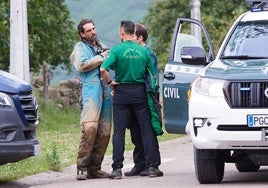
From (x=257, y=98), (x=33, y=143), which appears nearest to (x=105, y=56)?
(x=33, y=143)

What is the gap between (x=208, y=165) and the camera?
1244 cm

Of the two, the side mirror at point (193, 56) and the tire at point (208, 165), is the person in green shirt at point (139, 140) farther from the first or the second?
the tire at point (208, 165)

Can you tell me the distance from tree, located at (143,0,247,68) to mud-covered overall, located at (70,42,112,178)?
3308 cm

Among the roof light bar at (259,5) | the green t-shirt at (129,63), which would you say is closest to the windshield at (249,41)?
the roof light bar at (259,5)

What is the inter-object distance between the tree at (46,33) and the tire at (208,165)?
2159cm

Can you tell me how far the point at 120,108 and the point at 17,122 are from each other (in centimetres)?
143

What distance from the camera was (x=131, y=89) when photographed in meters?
13.8

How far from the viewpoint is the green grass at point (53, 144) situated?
1520 cm

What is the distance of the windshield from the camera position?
13117 millimetres

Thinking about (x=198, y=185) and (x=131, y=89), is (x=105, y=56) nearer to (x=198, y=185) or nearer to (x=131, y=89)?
(x=131, y=89)

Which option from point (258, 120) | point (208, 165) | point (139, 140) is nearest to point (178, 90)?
point (139, 140)

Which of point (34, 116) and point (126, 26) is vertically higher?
point (126, 26)

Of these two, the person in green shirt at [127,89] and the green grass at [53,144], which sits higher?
the person in green shirt at [127,89]

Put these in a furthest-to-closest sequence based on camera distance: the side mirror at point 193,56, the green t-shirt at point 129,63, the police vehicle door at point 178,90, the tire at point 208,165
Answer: the police vehicle door at point 178,90 → the green t-shirt at point 129,63 → the side mirror at point 193,56 → the tire at point 208,165
